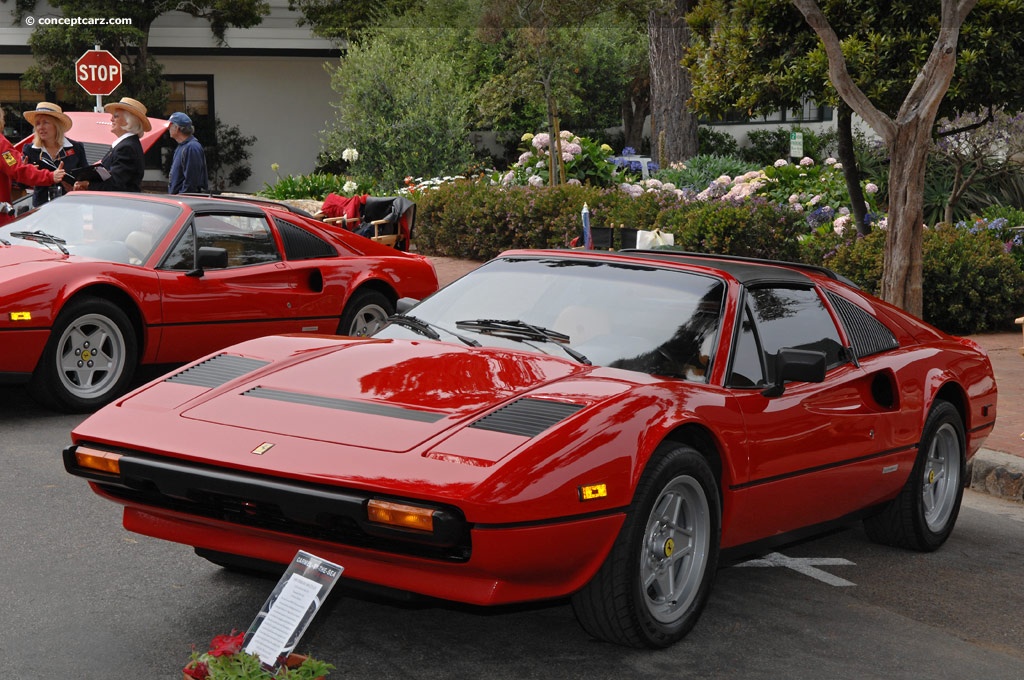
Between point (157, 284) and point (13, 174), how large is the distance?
3.30 metres

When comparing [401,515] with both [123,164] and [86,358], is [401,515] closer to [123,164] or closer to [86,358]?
[86,358]

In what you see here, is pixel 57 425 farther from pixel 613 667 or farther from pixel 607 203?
pixel 607 203

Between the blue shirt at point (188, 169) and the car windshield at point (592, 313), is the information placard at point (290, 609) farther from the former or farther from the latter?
the blue shirt at point (188, 169)

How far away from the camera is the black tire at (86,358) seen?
8055mm

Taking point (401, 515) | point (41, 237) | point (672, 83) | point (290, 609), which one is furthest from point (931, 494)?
point (672, 83)

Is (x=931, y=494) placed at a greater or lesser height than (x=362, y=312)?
lesser

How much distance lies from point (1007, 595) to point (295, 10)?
30128mm

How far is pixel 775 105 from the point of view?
40.0 feet

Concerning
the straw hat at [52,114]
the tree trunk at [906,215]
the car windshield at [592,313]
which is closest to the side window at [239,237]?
the straw hat at [52,114]

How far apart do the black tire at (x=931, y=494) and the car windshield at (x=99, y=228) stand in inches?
204

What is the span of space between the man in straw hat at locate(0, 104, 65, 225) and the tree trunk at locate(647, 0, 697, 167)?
1365cm

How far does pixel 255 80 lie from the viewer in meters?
34.4

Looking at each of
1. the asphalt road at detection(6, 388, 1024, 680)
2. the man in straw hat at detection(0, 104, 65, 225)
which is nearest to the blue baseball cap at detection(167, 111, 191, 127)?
the man in straw hat at detection(0, 104, 65, 225)

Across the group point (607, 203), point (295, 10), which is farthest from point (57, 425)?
point (295, 10)
